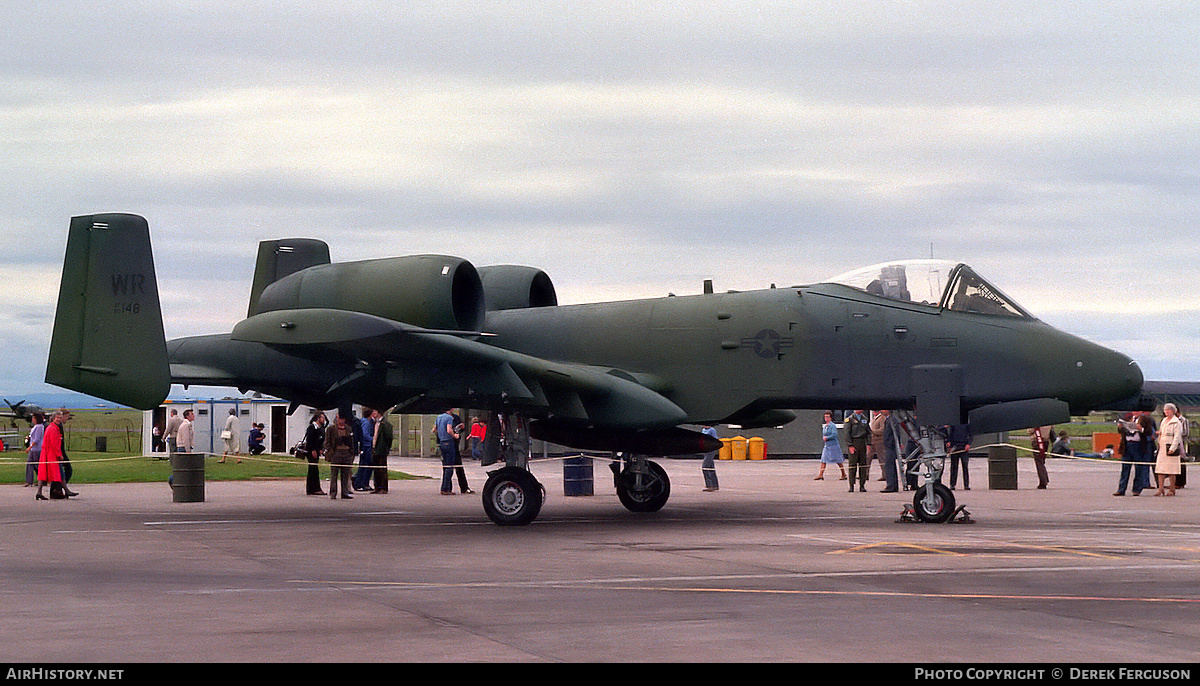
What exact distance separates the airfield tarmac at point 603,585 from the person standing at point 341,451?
3204 millimetres

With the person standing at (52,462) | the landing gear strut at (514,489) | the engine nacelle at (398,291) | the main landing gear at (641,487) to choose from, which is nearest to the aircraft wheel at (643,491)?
the main landing gear at (641,487)

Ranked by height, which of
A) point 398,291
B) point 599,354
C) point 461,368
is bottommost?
point 461,368

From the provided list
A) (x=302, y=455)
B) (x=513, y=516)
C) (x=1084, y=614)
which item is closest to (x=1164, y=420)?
(x=513, y=516)

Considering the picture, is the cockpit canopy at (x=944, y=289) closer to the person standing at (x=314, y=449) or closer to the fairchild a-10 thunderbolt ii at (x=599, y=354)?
the fairchild a-10 thunderbolt ii at (x=599, y=354)

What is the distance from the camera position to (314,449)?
85.1 feet

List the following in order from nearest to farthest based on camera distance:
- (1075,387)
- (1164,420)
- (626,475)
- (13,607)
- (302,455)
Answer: (13,607) → (1075,387) → (626,475) → (1164,420) → (302,455)

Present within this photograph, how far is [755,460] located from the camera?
1738 inches

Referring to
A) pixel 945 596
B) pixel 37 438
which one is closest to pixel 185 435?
pixel 37 438

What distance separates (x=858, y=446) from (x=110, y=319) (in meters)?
15.3

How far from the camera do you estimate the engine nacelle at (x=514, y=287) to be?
20.4 metres

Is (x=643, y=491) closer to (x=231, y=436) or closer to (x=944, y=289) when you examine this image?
(x=944, y=289)

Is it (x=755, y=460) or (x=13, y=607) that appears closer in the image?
(x=13, y=607)

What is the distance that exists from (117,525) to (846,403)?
1033cm
